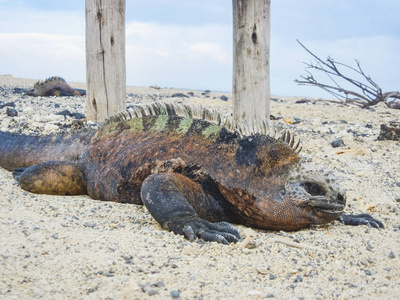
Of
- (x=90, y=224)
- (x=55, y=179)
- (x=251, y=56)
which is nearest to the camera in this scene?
(x=90, y=224)

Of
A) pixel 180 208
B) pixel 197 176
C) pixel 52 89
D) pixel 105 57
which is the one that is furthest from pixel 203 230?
pixel 52 89

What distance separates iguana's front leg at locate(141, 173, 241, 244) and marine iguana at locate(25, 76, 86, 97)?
12.4 metres

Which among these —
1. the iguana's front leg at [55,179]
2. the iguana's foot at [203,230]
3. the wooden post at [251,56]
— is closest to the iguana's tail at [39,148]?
the iguana's front leg at [55,179]

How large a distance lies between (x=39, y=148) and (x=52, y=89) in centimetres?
1023

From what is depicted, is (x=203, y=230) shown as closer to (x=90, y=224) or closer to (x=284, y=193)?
(x=284, y=193)

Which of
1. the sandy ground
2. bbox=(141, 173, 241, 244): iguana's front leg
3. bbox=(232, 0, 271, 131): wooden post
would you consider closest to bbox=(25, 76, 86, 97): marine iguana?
bbox=(232, 0, 271, 131): wooden post

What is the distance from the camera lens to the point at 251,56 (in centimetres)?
697

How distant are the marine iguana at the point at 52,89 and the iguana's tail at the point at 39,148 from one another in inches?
363

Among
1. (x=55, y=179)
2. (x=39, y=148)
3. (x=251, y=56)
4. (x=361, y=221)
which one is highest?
(x=251, y=56)

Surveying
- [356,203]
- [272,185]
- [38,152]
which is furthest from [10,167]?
[356,203]

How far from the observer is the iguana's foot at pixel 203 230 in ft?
10.3

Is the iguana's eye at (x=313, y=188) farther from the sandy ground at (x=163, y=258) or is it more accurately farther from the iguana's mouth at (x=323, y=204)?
the sandy ground at (x=163, y=258)

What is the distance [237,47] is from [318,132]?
363cm

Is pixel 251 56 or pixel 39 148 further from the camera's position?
pixel 251 56
